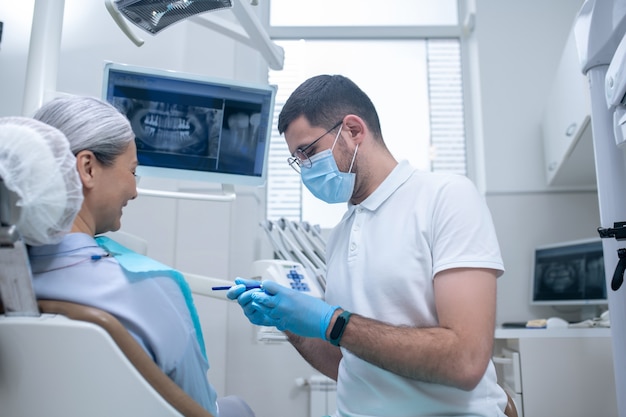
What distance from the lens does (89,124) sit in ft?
3.20

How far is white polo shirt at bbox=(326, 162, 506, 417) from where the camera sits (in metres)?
1.12

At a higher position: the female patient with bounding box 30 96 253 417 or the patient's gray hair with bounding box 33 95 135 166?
the patient's gray hair with bounding box 33 95 135 166

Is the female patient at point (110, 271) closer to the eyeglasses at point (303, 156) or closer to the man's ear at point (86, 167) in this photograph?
the man's ear at point (86, 167)

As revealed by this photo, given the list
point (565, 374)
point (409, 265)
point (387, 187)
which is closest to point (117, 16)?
point (387, 187)

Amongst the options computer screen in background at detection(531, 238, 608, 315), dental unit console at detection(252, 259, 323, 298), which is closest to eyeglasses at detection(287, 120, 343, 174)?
dental unit console at detection(252, 259, 323, 298)

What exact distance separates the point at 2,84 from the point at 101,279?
1.55m

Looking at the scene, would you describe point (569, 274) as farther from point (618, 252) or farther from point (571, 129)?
point (618, 252)

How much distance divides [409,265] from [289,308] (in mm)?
289

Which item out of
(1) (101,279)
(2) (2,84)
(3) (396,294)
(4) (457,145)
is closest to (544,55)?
(4) (457,145)

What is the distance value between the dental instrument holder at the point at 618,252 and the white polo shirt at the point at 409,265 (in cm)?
39

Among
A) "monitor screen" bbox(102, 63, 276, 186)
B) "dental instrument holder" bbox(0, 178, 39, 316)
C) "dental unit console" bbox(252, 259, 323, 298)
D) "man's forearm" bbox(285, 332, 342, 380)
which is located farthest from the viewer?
"dental unit console" bbox(252, 259, 323, 298)

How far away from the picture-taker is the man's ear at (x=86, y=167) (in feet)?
3.15

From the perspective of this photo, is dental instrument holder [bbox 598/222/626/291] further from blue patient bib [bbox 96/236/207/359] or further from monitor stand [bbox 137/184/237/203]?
monitor stand [bbox 137/184/237/203]

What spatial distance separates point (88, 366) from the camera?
771mm
